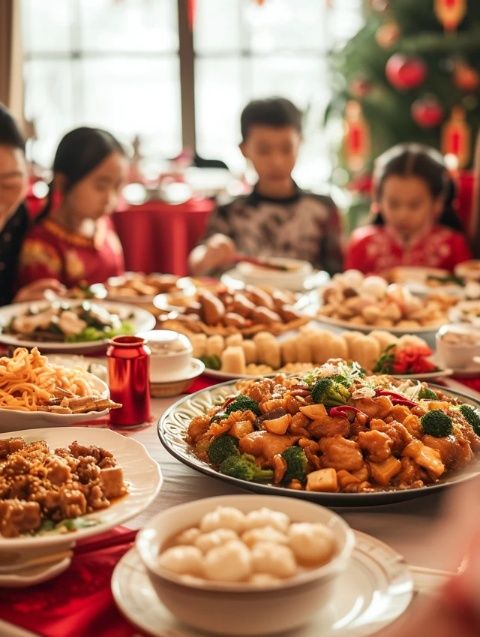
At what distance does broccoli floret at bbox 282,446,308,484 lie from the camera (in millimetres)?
1518

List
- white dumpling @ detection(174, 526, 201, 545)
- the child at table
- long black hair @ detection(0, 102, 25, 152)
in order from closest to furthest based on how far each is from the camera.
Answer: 1. white dumpling @ detection(174, 526, 201, 545)
2. long black hair @ detection(0, 102, 25, 152)
3. the child at table

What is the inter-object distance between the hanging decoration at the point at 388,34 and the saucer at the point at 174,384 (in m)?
4.40

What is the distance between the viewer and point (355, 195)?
6.77 meters

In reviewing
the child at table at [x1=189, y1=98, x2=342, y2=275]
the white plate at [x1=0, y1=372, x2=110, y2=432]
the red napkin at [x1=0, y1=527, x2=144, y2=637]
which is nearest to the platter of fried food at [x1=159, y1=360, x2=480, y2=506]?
the white plate at [x1=0, y1=372, x2=110, y2=432]

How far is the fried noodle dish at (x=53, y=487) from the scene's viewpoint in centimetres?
128

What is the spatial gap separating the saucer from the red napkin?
2.52ft

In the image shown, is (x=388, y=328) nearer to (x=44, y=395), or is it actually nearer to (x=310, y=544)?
(x=44, y=395)

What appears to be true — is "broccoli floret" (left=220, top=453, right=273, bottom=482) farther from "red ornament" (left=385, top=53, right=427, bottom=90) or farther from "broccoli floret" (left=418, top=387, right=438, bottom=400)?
"red ornament" (left=385, top=53, right=427, bottom=90)

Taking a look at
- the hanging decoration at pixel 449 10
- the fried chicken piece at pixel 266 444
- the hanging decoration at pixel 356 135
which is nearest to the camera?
the fried chicken piece at pixel 266 444

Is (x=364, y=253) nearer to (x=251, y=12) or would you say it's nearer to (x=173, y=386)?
(x=173, y=386)

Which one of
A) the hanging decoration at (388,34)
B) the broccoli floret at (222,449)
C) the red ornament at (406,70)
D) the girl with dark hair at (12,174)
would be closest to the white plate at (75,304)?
the girl with dark hair at (12,174)

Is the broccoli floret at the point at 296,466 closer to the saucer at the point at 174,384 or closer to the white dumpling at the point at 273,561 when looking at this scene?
the white dumpling at the point at 273,561

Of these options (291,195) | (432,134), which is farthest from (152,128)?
(291,195)

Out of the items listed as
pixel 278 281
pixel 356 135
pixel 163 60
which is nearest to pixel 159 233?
pixel 356 135
